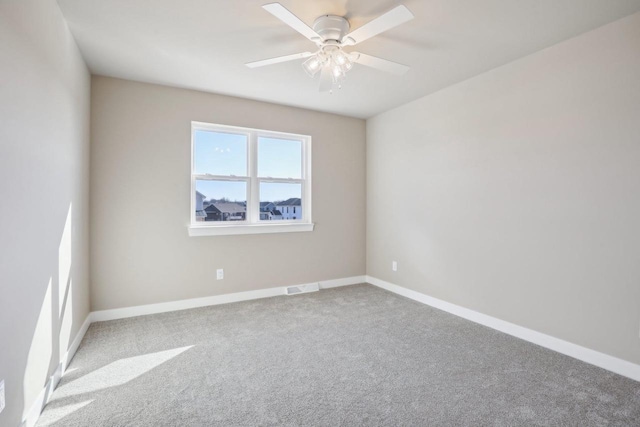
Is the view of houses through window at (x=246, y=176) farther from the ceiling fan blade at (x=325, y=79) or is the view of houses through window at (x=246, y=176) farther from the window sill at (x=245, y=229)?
the ceiling fan blade at (x=325, y=79)

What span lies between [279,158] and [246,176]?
0.53m

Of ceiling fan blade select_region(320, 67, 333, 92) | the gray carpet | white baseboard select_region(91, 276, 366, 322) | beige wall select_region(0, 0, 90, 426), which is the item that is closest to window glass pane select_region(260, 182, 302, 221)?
white baseboard select_region(91, 276, 366, 322)

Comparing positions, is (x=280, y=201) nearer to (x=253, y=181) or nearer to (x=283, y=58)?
(x=253, y=181)

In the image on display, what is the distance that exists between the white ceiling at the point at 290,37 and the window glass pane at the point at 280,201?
1.29 m

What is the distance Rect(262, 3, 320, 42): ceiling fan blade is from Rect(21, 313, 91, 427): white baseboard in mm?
2469

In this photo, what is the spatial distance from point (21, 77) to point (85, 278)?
6.89ft

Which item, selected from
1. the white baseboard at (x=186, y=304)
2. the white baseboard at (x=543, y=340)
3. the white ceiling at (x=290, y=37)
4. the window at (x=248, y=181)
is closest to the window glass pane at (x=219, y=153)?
the window at (x=248, y=181)

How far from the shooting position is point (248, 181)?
4074 mm

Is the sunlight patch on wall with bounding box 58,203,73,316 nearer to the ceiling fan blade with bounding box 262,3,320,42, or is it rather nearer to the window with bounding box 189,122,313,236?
the window with bounding box 189,122,313,236

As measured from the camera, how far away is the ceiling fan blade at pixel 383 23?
1748 millimetres

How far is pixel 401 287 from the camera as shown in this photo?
4.23 m

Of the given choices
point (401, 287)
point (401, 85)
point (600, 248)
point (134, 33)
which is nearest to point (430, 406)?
point (600, 248)

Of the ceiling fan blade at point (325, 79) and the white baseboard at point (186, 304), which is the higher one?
the ceiling fan blade at point (325, 79)

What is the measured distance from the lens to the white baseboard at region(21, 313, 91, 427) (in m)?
1.68
